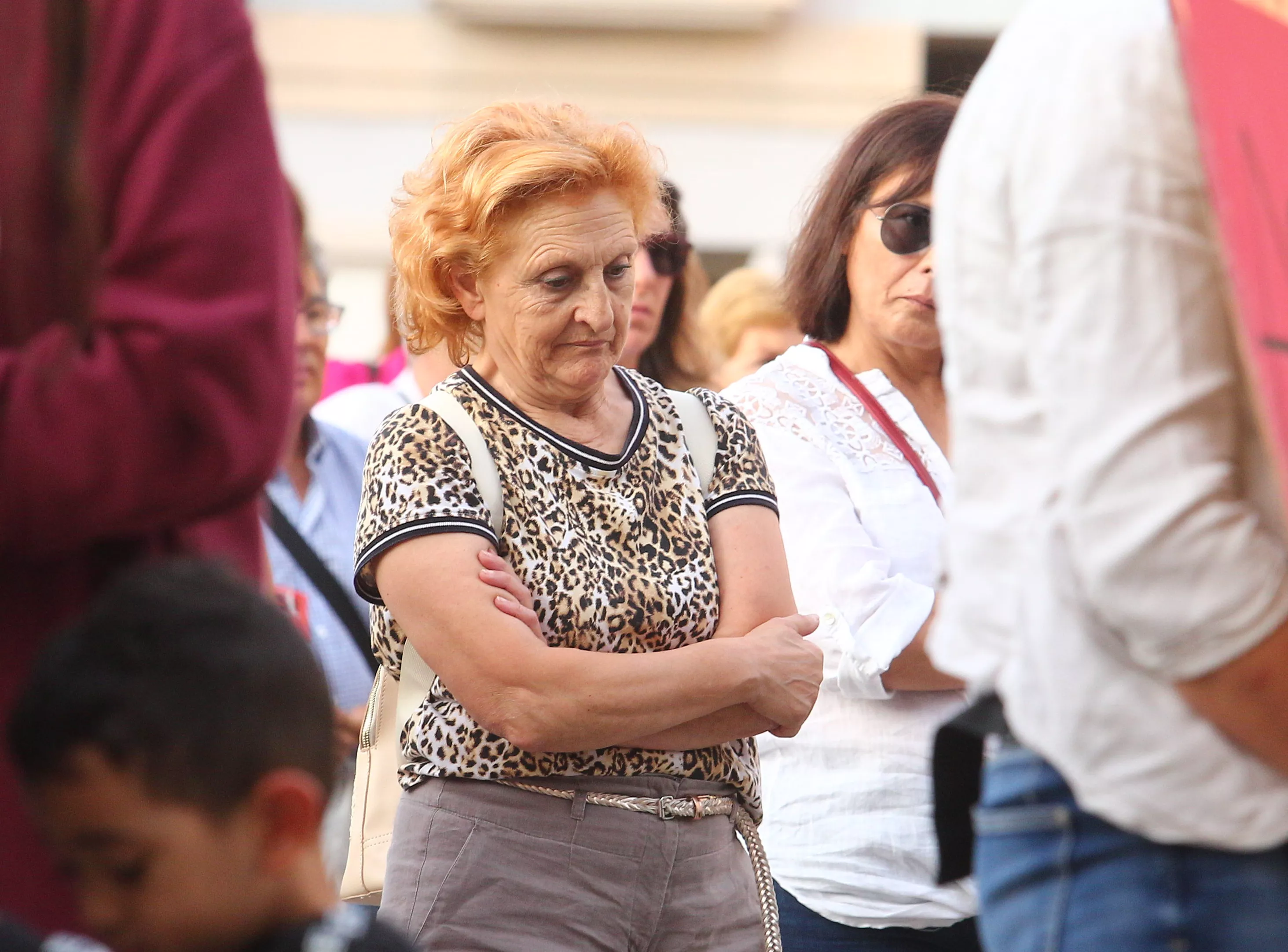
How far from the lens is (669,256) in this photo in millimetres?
4875

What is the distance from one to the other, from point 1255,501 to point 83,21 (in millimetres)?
1171

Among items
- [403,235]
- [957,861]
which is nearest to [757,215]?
[403,235]

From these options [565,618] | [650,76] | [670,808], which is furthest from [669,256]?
[650,76]

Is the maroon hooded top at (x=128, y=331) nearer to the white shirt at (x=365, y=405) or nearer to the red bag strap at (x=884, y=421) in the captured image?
the red bag strap at (x=884, y=421)

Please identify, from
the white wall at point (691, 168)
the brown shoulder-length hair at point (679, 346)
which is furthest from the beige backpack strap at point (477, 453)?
the white wall at point (691, 168)

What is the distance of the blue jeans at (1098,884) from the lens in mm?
1595

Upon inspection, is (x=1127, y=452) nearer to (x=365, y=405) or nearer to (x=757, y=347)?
(x=365, y=405)

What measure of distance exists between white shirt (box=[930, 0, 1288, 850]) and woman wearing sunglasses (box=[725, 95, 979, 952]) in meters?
1.16

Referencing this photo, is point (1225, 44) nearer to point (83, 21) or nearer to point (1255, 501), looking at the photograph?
point (1255, 501)

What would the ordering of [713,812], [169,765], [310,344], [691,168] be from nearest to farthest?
[169,765] < [713,812] < [310,344] < [691,168]

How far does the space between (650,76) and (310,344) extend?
10.5 meters

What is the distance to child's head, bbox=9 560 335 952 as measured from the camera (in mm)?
1381

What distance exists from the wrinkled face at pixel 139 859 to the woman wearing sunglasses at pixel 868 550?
1583 mm

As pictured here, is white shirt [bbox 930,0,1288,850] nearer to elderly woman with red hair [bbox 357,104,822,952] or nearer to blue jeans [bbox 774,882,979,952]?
elderly woman with red hair [bbox 357,104,822,952]
